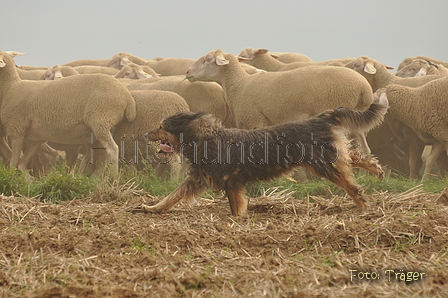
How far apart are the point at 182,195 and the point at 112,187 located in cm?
141

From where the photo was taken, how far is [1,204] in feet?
20.8

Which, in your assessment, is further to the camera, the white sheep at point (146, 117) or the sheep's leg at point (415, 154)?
the sheep's leg at point (415, 154)

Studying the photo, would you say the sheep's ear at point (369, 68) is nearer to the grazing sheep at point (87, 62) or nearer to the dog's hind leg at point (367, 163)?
the dog's hind leg at point (367, 163)

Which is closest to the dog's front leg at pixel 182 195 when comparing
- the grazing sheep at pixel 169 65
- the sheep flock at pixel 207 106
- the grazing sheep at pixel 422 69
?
the sheep flock at pixel 207 106

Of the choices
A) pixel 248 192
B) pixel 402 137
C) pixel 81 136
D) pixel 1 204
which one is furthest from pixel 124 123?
pixel 402 137

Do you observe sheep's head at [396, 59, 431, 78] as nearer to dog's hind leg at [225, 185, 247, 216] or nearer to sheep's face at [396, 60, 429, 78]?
sheep's face at [396, 60, 429, 78]

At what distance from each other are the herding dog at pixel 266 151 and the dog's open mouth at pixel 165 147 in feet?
0.60

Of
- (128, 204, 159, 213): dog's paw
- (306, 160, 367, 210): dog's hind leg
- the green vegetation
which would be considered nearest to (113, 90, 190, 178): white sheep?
the green vegetation

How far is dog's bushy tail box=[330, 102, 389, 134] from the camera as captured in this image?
5.79m

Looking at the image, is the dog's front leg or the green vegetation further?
the green vegetation

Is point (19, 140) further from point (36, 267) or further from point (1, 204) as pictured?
point (36, 267)

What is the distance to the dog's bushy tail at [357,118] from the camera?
5789 millimetres

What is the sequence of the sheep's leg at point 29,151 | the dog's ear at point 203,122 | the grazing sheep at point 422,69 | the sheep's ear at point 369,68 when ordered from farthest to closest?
1. the grazing sheep at point 422,69
2. the sheep's ear at point 369,68
3. the sheep's leg at point 29,151
4. the dog's ear at point 203,122

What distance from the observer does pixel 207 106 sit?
1045 cm
